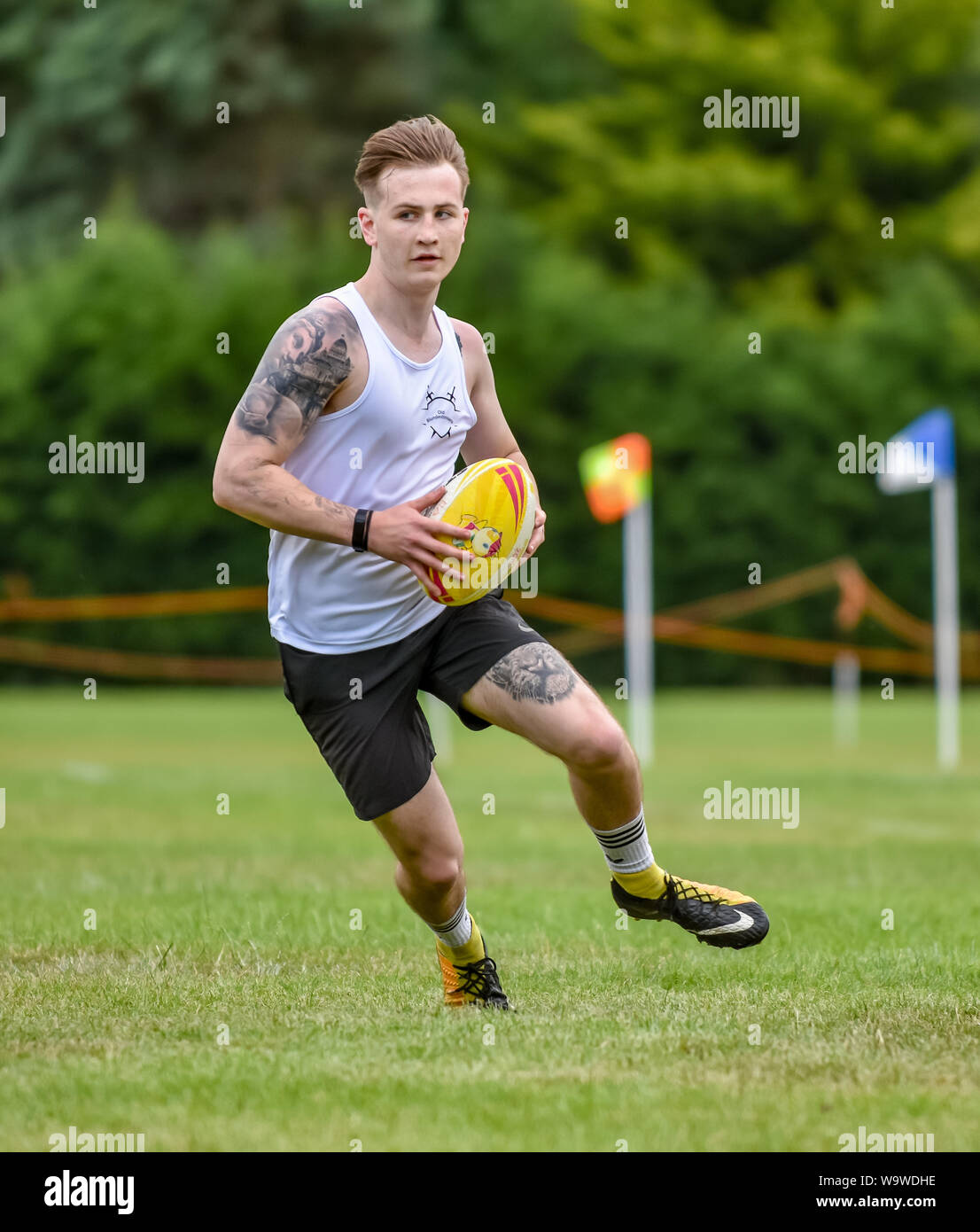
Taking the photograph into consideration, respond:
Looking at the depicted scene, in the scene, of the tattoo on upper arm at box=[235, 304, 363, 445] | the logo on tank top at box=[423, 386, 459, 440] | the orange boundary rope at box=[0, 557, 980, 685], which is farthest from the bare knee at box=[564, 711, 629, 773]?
the orange boundary rope at box=[0, 557, 980, 685]

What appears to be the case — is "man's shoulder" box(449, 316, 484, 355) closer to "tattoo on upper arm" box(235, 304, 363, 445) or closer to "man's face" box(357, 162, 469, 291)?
"man's face" box(357, 162, 469, 291)

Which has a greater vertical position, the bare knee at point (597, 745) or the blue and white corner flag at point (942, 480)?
the blue and white corner flag at point (942, 480)

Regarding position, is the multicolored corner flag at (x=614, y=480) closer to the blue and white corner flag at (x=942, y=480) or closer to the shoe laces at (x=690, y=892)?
the blue and white corner flag at (x=942, y=480)

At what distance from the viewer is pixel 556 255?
27484 mm

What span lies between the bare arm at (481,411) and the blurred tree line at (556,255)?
19653 millimetres

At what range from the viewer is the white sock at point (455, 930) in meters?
5.07

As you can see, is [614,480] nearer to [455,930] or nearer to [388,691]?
[455,930]

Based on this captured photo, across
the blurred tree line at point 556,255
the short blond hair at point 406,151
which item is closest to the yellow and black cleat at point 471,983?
the short blond hair at point 406,151

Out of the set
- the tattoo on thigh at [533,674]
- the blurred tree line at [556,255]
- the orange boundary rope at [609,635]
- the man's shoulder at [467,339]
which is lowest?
the tattoo on thigh at [533,674]

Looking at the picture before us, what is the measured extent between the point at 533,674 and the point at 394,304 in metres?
1.08

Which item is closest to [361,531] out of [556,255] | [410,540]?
[410,540]

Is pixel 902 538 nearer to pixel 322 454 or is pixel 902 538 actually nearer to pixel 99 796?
pixel 99 796

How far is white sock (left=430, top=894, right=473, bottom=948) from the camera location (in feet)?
16.6

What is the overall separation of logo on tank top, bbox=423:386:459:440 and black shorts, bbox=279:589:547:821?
508 mm
